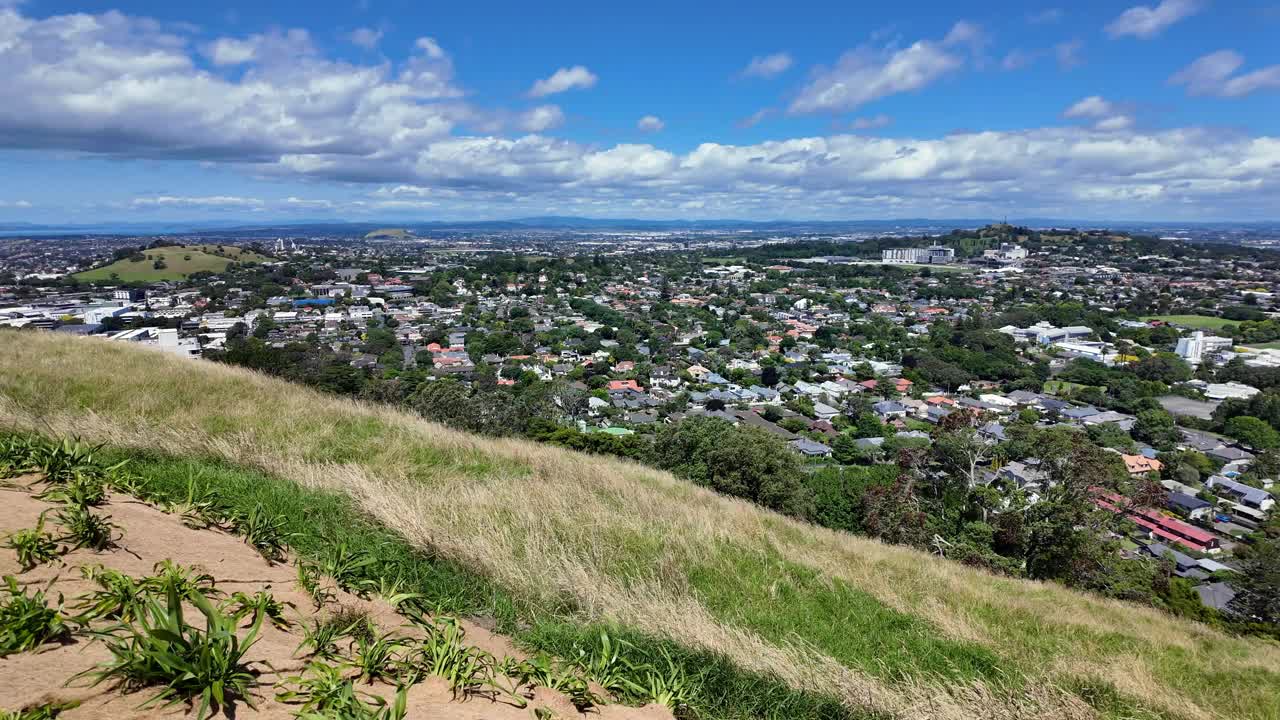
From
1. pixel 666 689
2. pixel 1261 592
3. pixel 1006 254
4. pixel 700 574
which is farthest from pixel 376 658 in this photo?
pixel 1006 254

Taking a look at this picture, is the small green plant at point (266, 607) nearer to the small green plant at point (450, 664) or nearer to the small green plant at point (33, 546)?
the small green plant at point (450, 664)

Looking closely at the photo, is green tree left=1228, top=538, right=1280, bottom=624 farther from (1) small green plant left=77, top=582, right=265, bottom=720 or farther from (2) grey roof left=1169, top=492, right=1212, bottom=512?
(1) small green plant left=77, top=582, right=265, bottom=720

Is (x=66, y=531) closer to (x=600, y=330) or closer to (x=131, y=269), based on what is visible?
(x=600, y=330)

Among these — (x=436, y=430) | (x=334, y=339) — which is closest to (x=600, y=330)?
(x=334, y=339)

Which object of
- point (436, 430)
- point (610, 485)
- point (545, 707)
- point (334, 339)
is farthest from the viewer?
point (334, 339)

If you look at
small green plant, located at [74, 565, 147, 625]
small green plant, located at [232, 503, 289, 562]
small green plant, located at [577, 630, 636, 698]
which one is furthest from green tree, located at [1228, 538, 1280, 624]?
small green plant, located at [74, 565, 147, 625]

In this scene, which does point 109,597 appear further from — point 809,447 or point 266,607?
point 809,447
